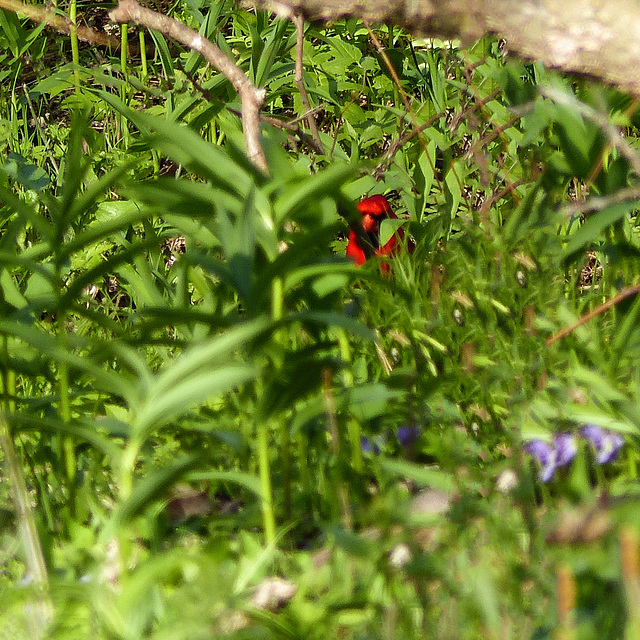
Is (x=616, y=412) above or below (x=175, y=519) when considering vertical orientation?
above

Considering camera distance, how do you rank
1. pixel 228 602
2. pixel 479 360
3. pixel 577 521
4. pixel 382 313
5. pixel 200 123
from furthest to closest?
pixel 200 123 → pixel 382 313 → pixel 479 360 → pixel 228 602 → pixel 577 521

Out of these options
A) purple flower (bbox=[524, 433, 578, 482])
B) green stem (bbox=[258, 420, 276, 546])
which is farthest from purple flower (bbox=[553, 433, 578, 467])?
green stem (bbox=[258, 420, 276, 546])

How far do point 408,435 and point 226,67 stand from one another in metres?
0.69

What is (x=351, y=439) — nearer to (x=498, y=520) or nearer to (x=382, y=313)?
(x=498, y=520)

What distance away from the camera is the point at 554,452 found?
1330 millimetres

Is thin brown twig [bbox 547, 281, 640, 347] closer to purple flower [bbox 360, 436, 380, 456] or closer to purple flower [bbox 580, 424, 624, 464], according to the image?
purple flower [bbox 580, 424, 624, 464]

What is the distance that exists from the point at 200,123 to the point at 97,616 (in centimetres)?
188

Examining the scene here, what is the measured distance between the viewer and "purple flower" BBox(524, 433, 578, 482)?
1.31 meters

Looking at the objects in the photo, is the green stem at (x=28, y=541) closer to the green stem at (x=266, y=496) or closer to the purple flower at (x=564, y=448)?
the green stem at (x=266, y=496)

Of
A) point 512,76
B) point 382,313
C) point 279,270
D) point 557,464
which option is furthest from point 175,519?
point 512,76

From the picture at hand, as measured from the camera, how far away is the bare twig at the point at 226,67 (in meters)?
1.49

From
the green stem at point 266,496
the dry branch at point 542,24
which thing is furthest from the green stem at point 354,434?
the dry branch at point 542,24

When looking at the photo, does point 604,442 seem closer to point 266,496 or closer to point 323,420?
point 323,420

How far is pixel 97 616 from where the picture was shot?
97cm
